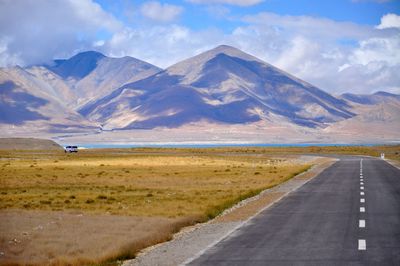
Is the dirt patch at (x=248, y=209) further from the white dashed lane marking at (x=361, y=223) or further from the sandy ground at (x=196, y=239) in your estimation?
the white dashed lane marking at (x=361, y=223)

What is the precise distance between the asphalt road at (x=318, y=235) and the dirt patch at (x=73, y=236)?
8.78 feet

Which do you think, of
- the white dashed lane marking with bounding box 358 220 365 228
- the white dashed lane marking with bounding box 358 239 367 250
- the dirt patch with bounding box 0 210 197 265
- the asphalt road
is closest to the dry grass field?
the dirt patch with bounding box 0 210 197 265

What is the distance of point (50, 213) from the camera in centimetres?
2792

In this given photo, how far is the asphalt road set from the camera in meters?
15.2

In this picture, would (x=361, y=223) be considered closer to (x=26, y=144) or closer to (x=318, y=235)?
(x=318, y=235)

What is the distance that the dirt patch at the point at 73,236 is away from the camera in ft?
56.0

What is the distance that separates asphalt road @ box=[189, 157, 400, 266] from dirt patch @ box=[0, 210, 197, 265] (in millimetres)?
2677

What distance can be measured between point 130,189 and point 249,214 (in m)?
18.3

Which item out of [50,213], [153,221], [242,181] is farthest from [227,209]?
[242,181]

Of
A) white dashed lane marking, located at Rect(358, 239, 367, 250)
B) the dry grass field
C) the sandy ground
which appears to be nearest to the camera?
the sandy ground

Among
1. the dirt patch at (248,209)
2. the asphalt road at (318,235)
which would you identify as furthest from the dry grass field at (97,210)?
the asphalt road at (318,235)

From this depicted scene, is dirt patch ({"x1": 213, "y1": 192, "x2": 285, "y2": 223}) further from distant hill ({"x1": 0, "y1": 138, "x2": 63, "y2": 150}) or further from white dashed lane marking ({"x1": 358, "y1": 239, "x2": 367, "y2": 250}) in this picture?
distant hill ({"x1": 0, "y1": 138, "x2": 63, "y2": 150})

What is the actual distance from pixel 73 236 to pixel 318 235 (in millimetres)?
7886

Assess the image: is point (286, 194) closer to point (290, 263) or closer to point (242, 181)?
point (242, 181)
